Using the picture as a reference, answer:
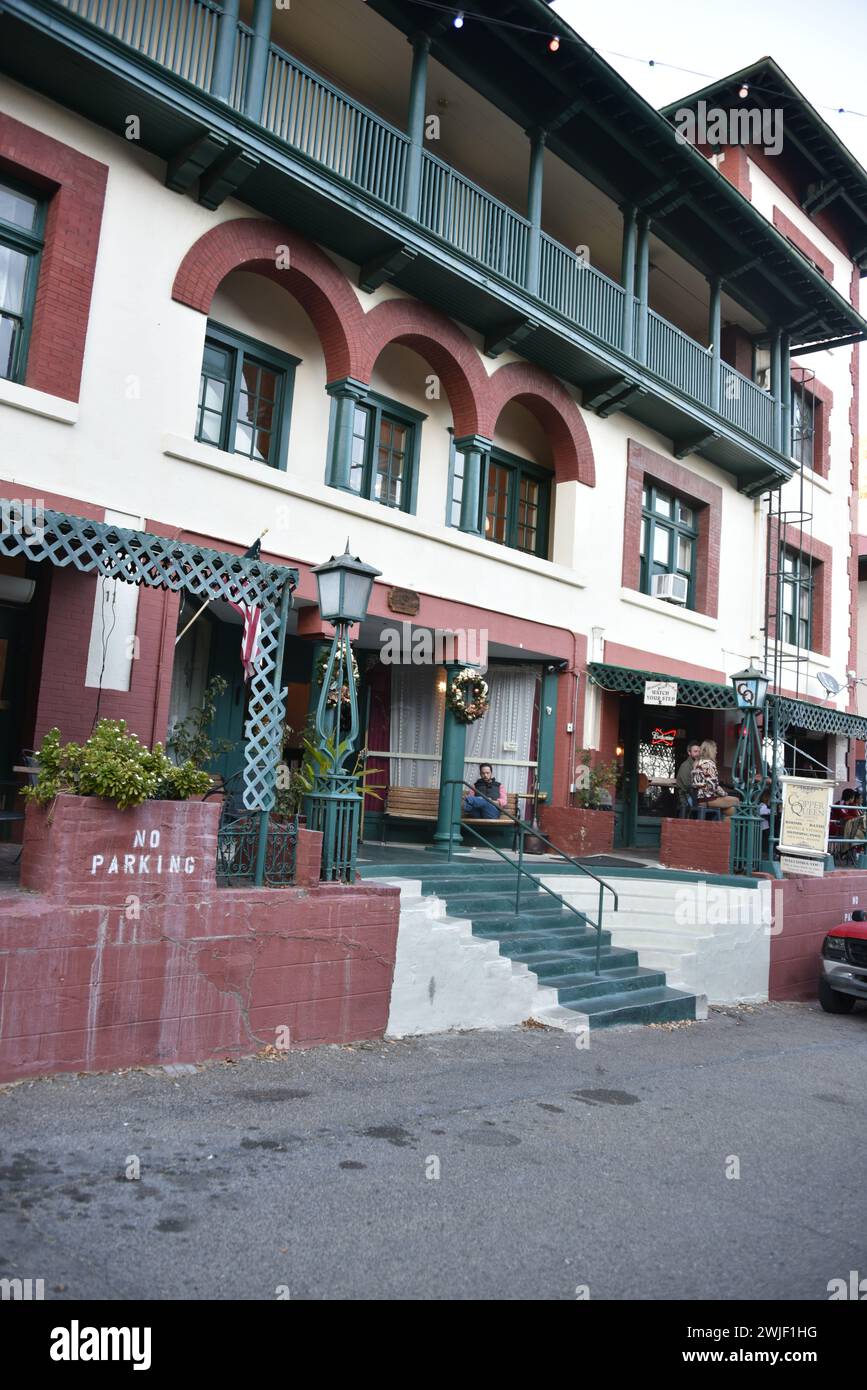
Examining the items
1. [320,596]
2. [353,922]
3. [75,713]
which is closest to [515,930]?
[353,922]

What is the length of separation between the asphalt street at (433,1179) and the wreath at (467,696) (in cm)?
572

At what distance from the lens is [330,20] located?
12156 millimetres

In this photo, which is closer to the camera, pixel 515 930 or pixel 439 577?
pixel 515 930

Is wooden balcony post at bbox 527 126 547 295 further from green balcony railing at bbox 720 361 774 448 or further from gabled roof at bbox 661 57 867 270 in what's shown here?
gabled roof at bbox 661 57 867 270

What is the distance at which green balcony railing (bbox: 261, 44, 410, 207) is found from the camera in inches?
426

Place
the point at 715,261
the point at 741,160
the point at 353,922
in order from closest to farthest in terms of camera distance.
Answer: the point at 353,922, the point at 715,261, the point at 741,160

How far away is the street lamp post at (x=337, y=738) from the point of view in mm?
8453

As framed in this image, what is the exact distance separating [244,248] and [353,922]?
7.26 metres

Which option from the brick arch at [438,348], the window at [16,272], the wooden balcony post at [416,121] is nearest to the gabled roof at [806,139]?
the wooden balcony post at [416,121]

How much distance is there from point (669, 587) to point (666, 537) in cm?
113

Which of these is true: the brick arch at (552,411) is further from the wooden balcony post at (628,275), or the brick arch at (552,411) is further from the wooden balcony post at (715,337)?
the wooden balcony post at (715,337)

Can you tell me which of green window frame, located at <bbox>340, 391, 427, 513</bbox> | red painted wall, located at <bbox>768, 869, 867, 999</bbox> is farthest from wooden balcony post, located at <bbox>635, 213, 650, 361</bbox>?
red painted wall, located at <bbox>768, 869, 867, 999</bbox>

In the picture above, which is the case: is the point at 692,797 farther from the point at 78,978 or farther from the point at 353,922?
the point at 78,978

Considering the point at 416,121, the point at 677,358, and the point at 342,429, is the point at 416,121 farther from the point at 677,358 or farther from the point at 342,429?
the point at 677,358
